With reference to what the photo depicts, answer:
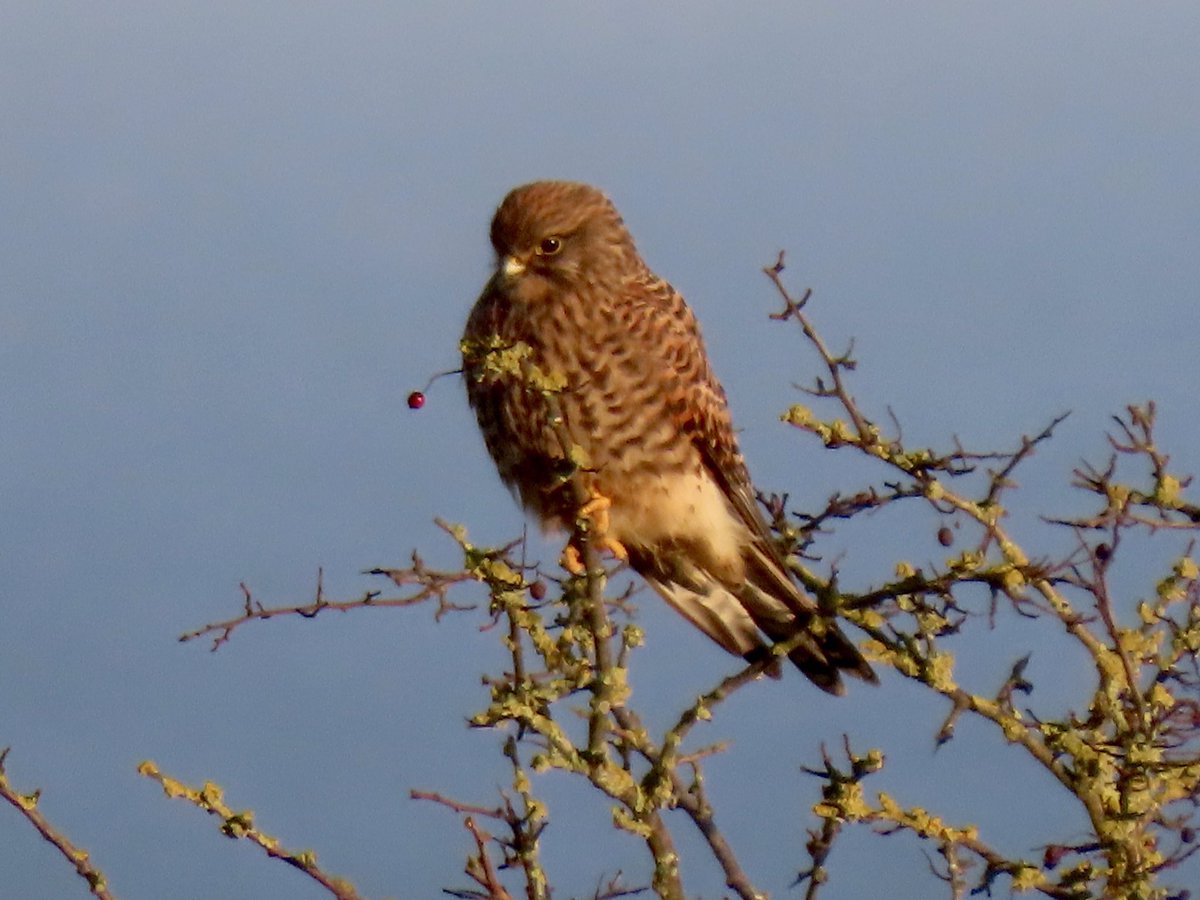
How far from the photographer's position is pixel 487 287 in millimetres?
4375

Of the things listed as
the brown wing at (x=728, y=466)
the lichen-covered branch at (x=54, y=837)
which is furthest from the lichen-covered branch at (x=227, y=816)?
the brown wing at (x=728, y=466)

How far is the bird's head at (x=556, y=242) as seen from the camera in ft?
14.1

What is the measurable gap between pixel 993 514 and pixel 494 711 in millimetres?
842

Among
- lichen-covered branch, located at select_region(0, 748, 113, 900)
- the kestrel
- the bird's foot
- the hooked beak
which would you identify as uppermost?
the hooked beak

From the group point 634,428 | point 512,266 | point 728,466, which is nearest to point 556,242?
point 512,266

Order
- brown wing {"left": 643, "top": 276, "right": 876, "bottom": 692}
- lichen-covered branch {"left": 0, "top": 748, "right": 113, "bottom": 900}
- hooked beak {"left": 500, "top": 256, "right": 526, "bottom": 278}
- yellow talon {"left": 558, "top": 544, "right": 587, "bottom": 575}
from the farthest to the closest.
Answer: hooked beak {"left": 500, "top": 256, "right": 526, "bottom": 278}
brown wing {"left": 643, "top": 276, "right": 876, "bottom": 692}
yellow talon {"left": 558, "top": 544, "right": 587, "bottom": 575}
lichen-covered branch {"left": 0, "top": 748, "right": 113, "bottom": 900}

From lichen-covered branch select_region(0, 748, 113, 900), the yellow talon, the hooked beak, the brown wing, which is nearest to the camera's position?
lichen-covered branch select_region(0, 748, 113, 900)

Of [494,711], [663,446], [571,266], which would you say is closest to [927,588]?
[494,711]

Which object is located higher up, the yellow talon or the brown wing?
the brown wing

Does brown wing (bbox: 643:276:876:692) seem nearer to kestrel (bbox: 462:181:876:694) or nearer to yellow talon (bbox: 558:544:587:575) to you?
kestrel (bbox: 462:181:876:694)

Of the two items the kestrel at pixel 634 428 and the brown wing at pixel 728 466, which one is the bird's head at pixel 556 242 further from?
the brown wing at pixel 728 466

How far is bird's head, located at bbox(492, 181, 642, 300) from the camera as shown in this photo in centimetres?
429

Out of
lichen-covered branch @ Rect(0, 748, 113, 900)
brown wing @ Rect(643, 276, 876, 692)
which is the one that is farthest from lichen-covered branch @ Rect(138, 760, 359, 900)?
brown wing @ Rect(643, 276, 876, 692)

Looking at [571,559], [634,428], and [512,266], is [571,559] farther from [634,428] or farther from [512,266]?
[512,266]
